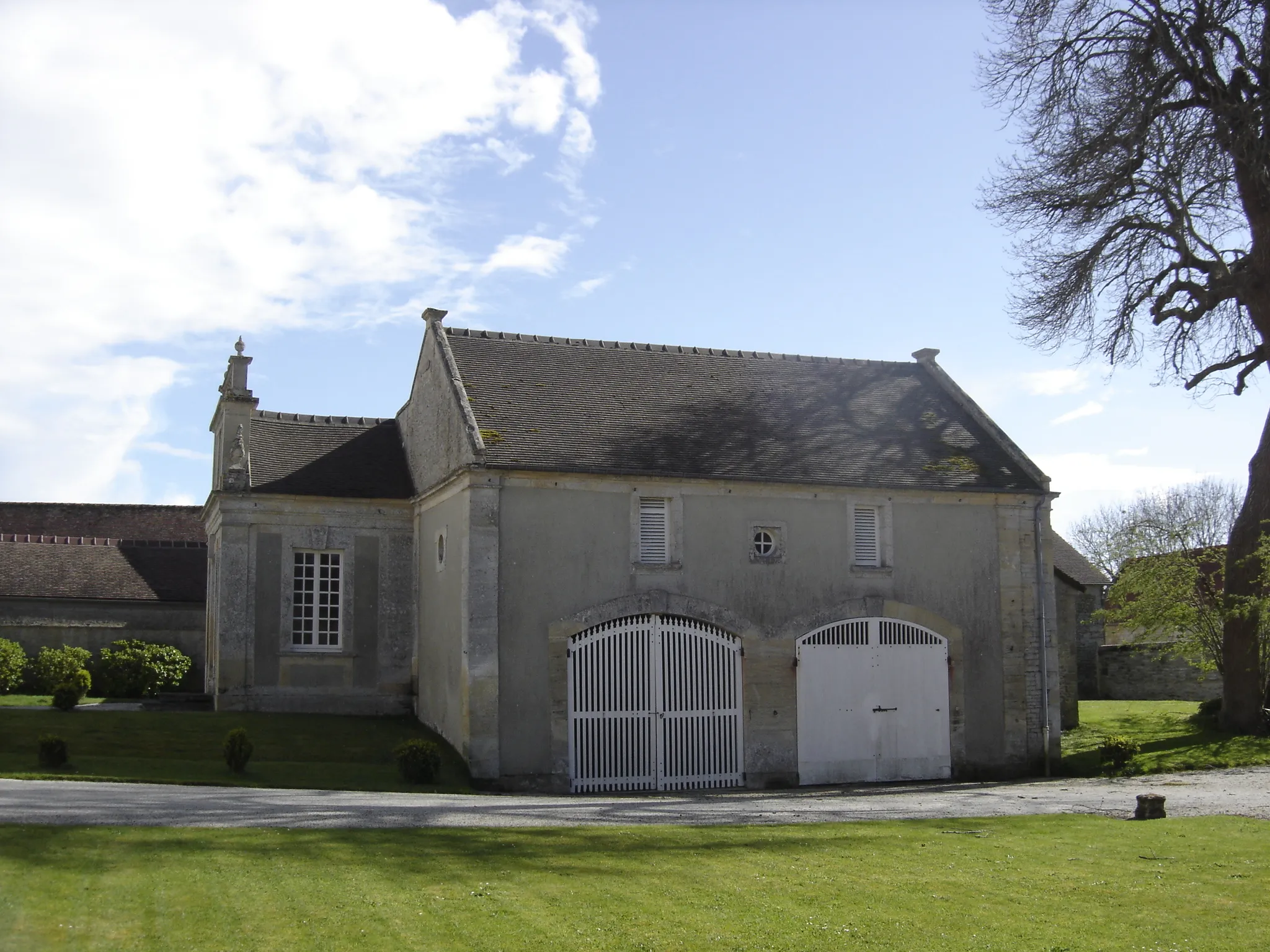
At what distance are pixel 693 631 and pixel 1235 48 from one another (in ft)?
52.7

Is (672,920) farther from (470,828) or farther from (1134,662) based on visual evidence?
(1134,662)

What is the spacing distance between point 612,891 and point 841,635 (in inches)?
505

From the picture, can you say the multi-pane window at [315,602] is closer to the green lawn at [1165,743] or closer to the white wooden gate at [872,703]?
the white wooden gate at [872,703]

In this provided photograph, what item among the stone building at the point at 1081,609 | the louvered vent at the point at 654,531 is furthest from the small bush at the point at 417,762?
the stone building at the point at 1081,609

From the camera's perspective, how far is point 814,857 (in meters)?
11.2

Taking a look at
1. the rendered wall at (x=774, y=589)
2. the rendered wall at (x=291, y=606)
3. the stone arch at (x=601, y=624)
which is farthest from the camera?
the rendered wall at (x=291, y=606)

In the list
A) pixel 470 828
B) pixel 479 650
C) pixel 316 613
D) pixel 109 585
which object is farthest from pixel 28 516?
pixel 470 828

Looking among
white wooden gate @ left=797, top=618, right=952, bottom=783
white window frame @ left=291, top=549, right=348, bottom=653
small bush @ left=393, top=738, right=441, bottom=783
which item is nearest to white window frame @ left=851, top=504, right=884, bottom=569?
white wooden gate @ left=797, top=618, right=952, bottom=783

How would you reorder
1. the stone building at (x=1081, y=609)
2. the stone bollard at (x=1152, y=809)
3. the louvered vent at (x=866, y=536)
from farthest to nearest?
the stone building at (x=1081, y=609) → the louvered vent at (x=866, y=536) → the stone bollard at (x=1152, y=809)

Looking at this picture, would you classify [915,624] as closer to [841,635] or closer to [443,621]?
[841,635]

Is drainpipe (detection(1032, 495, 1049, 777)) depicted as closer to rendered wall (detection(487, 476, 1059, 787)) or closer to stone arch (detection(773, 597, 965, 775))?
rendered wall (detection(487, 476, 1059, 787))

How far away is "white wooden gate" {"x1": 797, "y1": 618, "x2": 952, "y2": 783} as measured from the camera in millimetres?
21203

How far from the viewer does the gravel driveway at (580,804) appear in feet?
40.2

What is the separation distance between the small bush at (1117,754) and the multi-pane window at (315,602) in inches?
583
